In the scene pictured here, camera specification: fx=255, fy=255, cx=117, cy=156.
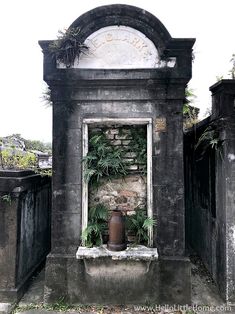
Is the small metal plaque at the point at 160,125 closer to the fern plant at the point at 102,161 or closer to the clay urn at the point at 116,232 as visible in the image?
the fern plant at the point at 102,161

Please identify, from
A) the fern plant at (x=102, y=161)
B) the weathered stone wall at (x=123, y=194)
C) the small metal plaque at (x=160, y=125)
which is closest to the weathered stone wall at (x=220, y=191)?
the small metal plaque at (x=160, y=125)

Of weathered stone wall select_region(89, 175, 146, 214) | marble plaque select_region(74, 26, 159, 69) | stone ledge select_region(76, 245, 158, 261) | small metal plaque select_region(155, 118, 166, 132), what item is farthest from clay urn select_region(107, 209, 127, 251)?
marble plaque select_region(74, 26, 159, 69)

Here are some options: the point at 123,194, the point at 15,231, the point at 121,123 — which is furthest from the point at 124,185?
the point at 15,231

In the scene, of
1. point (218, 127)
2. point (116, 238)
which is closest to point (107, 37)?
point (218, 127)

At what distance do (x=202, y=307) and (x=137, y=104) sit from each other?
3.59m

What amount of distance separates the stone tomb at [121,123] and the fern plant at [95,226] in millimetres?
168

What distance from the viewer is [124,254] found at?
162 inches

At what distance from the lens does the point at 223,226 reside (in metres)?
4.40

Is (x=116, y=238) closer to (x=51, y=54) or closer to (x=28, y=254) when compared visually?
(x=28, y=254)

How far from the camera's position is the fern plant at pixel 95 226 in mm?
4344

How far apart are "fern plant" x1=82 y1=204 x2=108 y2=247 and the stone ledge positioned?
178 mm

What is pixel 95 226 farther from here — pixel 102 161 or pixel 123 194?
pixel 102 161

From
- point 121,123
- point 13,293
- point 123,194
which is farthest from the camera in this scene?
point 123,194

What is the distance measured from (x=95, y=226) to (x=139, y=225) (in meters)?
0.76
